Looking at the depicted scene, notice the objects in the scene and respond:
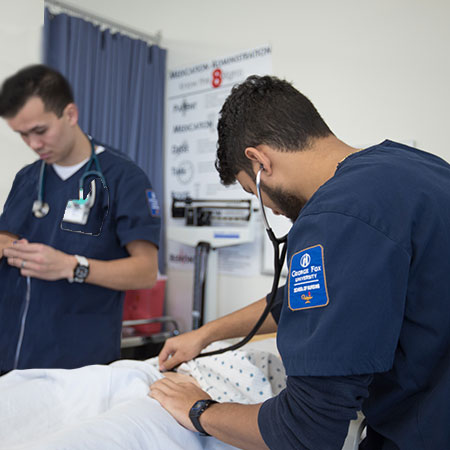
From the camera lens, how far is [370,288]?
61cm

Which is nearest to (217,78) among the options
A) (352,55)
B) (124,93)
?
(124,93)

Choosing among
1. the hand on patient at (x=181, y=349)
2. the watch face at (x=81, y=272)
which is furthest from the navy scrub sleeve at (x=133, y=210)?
the hand on patient at (x=181, y=349)

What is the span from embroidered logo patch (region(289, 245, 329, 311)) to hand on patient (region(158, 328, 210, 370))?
0.63 meters

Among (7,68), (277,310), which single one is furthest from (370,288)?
(277,310)

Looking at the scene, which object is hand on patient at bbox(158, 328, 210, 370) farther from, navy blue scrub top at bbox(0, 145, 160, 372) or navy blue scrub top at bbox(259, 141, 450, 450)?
navy blue scrub top at bbox(259, 141, 450, 450)

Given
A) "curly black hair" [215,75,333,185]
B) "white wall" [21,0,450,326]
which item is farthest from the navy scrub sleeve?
"white wall" [21,0,450,326]

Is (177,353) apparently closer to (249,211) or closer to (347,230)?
(347,230)

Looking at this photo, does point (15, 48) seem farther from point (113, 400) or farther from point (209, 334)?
point (209, 334)

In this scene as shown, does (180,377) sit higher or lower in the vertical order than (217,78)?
lower

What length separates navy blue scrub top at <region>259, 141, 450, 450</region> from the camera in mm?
618

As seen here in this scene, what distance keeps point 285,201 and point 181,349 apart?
21.8 inches

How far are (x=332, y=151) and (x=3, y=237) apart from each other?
0.60 metres

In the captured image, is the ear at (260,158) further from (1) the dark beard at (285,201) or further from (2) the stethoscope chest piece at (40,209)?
(2) the stethoscope chest piece at (40,209)

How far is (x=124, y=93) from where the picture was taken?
3.04 meters
